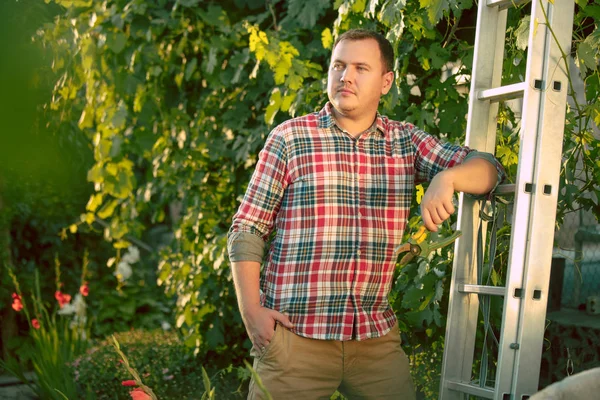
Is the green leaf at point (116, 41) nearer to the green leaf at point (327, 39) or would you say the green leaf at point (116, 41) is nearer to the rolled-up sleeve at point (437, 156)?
the green leaf at point (327, 39)

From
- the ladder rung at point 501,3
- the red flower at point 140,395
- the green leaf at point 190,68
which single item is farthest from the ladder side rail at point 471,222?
the green leaf at point 190,68

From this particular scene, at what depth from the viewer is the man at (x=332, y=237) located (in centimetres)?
217

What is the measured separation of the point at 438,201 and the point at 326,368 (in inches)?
20.8

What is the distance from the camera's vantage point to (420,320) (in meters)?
3.00

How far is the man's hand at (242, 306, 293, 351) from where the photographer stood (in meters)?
2.13

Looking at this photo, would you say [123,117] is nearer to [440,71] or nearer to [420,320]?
[440,71]

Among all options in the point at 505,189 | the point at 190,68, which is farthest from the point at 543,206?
the point at 190,68

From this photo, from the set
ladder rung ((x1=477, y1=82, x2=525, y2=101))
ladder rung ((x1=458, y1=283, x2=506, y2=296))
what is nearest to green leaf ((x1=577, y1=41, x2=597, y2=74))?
ladder rung ((x1=477, y1=82, x2=525, y2=101))

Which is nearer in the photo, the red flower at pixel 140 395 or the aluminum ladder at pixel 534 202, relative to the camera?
the red flower at pixel 140 395

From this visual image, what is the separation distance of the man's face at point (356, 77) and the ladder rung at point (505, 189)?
377mm

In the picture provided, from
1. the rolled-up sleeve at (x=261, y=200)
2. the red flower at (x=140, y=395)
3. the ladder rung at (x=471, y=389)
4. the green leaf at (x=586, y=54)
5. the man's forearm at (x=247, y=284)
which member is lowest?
the ladder rung at (x=471, y=389)

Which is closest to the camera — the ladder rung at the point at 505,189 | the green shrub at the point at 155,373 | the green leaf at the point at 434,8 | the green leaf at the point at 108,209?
the ladder rung at the point at 505,189

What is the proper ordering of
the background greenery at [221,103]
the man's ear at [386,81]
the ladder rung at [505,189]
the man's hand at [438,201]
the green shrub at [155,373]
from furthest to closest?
the green shrub at [155,373] < the background greenery at [221,103] < the man's ear at [386,81] < the ladder rung at [505,189] < the man's hand at [438,201]

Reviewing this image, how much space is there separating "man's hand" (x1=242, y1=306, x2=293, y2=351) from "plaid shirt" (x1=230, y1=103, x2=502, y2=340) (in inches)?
1.6
